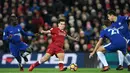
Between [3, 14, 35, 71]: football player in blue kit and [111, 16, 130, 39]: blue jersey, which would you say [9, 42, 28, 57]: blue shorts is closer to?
[3, 14, 35, 71]: football player in blue kit

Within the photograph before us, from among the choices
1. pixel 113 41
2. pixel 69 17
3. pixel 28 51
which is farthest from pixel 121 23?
pixel 69 17

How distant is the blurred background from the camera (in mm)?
22156

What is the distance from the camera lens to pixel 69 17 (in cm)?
2378

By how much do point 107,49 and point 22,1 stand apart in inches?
429

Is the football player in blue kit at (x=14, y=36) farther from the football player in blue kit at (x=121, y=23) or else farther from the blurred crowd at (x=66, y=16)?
the blurred crowd at (x=66, y=16)

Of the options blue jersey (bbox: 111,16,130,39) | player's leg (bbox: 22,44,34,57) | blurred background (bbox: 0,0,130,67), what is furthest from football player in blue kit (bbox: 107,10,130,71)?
blurred background (bbox: 0,0,130,67)

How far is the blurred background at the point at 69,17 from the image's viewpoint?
872 inches

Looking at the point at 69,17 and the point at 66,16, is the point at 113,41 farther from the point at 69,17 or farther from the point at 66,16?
the point at 66,16

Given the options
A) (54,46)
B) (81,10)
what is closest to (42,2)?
(81,10)

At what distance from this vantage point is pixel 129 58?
52.7 ft

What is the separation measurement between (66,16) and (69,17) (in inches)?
19.1

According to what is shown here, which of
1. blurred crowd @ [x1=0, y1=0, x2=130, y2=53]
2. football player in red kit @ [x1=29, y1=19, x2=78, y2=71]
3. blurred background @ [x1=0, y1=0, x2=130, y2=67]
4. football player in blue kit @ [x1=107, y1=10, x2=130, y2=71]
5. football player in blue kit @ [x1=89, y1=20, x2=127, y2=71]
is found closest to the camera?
football player in blue kit @ [x1=89, y1=20, x2=127, y2=71]

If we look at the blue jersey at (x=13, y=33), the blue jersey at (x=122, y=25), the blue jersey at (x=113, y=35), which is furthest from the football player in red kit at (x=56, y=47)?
the blue jersey at (x=122, y=25)

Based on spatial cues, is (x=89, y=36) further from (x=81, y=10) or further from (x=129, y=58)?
(x=129, y=58)
